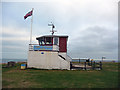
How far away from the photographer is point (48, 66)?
57.1ft

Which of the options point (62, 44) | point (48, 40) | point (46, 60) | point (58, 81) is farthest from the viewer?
point (62, 44)

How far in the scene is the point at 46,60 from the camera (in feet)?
57.6

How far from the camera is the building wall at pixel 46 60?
56.2 ft

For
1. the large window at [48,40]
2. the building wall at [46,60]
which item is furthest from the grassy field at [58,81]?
the large window at [48,40]

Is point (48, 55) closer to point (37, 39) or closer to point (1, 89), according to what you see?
point (37, 39)

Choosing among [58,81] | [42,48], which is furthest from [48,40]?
[58,81]

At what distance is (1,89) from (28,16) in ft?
53.2

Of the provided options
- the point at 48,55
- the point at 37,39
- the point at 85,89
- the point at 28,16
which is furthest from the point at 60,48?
the point at 85,89

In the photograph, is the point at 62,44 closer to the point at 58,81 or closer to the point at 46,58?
the point at 46,58

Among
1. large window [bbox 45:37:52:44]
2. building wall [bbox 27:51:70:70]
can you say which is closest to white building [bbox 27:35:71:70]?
building wall [bbox 27:51:70:70]

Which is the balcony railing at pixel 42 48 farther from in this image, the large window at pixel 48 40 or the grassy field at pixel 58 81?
the grassy field at pixel 58 81

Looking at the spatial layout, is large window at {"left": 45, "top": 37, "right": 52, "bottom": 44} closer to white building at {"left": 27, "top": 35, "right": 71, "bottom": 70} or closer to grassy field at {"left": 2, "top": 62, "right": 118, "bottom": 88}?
white building at {"left": 27, "top": 35, "right": 71, "bottom": 70}

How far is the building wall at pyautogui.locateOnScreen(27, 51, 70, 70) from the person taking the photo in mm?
17125

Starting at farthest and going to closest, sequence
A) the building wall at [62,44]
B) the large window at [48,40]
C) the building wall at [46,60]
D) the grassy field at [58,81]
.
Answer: the building wall at [62,44] → the large window at [48,40] → the building wall at [46,60] → the grassy field at [58,81]
